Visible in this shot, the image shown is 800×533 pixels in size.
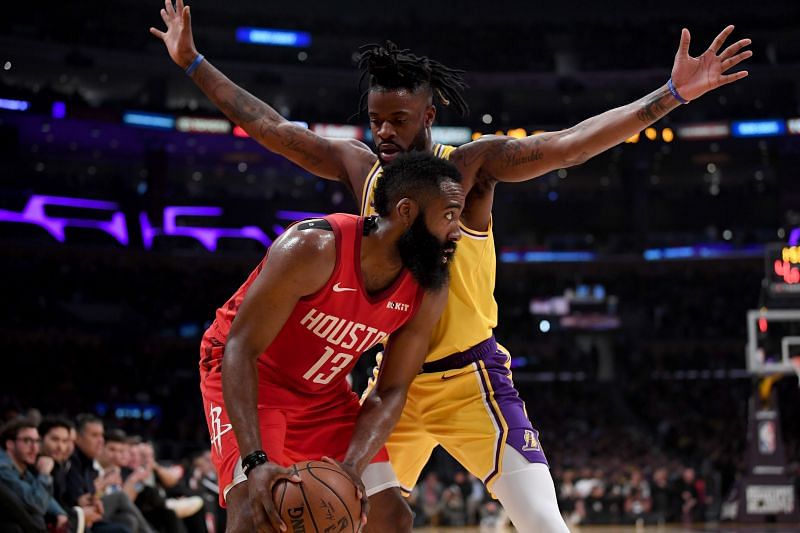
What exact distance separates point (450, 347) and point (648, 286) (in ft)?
94.8

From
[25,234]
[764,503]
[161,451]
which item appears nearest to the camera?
[764,503]

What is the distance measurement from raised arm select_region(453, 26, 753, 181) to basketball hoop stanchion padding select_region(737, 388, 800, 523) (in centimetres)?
1463

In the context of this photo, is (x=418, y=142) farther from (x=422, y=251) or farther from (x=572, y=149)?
(x=422, y=251)

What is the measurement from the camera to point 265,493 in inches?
127

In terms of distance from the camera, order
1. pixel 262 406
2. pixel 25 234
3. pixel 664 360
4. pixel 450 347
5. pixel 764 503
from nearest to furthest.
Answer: pixel 262 406, pixel 450 347, pixel 764 503, pixel 25 234, pixel 664 360

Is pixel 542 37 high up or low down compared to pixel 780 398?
up

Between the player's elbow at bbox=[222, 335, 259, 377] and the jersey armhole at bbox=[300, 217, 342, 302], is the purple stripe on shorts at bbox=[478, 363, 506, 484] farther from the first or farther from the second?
the player's elbow at bbox=[222, 335, 259, 377]

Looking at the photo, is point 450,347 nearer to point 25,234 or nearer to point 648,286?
point 25,234

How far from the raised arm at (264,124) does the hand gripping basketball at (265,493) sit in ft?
5.92

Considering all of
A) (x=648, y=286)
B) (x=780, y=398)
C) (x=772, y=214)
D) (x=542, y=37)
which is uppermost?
(x=542, y=37)

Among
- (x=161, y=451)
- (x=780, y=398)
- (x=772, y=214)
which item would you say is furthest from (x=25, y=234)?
(x=772, y=214)

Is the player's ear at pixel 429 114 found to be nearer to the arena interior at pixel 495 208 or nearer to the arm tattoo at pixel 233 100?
the arm tattoo at pixel 233 100

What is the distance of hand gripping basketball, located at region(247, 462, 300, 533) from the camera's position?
3.21m

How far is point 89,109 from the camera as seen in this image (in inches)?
1110
